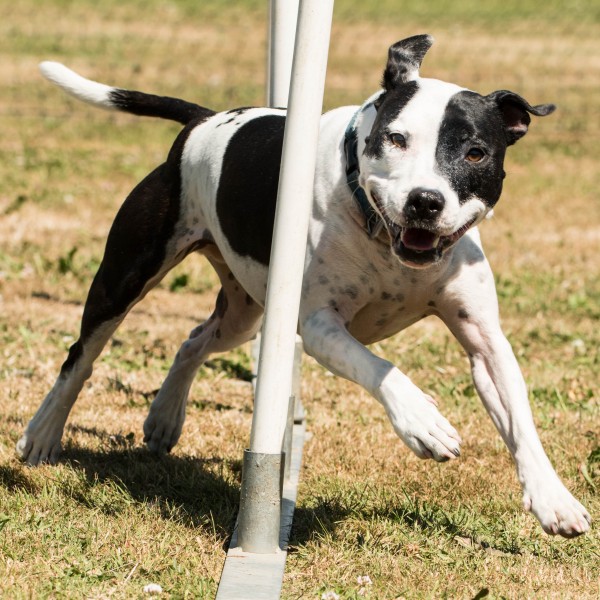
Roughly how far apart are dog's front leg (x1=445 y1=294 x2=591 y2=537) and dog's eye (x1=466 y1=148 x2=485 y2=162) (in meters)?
0.53

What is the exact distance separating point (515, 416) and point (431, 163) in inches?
33.6

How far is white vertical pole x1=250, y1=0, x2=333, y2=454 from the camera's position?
3.56 meters

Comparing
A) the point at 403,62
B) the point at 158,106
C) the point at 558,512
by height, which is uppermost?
the point at 403,62

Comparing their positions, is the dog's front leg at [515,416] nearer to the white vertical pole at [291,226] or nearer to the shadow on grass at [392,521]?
the shadow on grass at [392,521]

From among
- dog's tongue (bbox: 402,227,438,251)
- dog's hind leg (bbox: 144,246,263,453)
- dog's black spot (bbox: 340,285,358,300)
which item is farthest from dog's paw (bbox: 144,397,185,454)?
dog's tongue (bbox: 402,227,438,251)

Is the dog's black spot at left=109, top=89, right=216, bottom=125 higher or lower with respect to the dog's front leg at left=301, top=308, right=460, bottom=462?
higher

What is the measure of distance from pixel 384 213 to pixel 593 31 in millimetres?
24426

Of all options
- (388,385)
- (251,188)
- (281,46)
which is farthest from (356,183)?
(281,46)

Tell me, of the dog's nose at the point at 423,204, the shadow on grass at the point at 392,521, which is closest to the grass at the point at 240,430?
the shadow on grass at the point at 392,521

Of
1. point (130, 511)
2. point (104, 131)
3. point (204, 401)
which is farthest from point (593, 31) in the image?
point (130, 511)

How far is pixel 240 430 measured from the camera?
5.29 metres

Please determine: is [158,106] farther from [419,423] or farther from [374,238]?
[419,423]

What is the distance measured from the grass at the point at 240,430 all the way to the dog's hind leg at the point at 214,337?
0.67ft

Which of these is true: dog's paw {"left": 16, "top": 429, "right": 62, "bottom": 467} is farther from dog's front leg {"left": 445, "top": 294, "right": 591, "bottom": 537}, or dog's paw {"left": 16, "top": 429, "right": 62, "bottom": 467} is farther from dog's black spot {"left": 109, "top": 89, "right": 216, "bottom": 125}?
dog's front leg {"left": 445, "top": 294, "right": 591, "bottom": 537}
